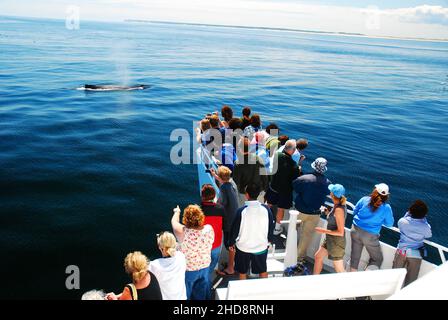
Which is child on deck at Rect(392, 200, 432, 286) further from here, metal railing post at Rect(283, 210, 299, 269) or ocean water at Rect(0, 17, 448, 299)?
ocean water at Rect(0, 17, 448, 299)

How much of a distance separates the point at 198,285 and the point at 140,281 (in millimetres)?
1486

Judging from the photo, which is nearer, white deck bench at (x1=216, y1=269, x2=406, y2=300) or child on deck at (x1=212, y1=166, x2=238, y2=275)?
white deck bench at (x1=216, y1=269, x2=406, y2=300)

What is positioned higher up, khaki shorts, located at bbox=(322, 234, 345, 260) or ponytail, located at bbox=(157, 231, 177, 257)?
ponytail, located at bbox=(157, 231, 177, 257)

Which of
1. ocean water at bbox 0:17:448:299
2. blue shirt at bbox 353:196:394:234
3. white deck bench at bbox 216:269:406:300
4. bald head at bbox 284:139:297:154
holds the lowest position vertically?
ocean water at bbox 0:17:448:299

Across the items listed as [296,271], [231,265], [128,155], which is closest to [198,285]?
[231,265]

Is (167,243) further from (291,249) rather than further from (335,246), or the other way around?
(291,249)

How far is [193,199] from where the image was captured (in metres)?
15.0

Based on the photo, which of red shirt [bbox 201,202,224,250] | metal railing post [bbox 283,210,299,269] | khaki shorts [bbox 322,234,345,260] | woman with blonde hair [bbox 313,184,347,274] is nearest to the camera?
red shirt [bbox 201,202,224,250]

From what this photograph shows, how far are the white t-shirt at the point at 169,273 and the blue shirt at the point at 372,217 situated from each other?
371cm

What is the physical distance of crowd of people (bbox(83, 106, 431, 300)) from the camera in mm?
4980

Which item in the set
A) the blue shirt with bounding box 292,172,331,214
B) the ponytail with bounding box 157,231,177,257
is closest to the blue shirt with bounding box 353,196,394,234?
the blue shirt with bounding box 292,172,331,214

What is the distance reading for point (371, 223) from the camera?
21.2 ft

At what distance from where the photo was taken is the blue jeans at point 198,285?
5785 millimetres

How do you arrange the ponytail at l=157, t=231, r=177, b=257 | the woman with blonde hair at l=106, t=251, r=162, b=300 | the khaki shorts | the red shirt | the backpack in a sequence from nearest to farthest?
the woman with blonde hair at l=106, t=251, r=162, b=300, the ponytail at l=157, t=231, r=177, b=257, the red shirt, the khaki shorts, the backpack
